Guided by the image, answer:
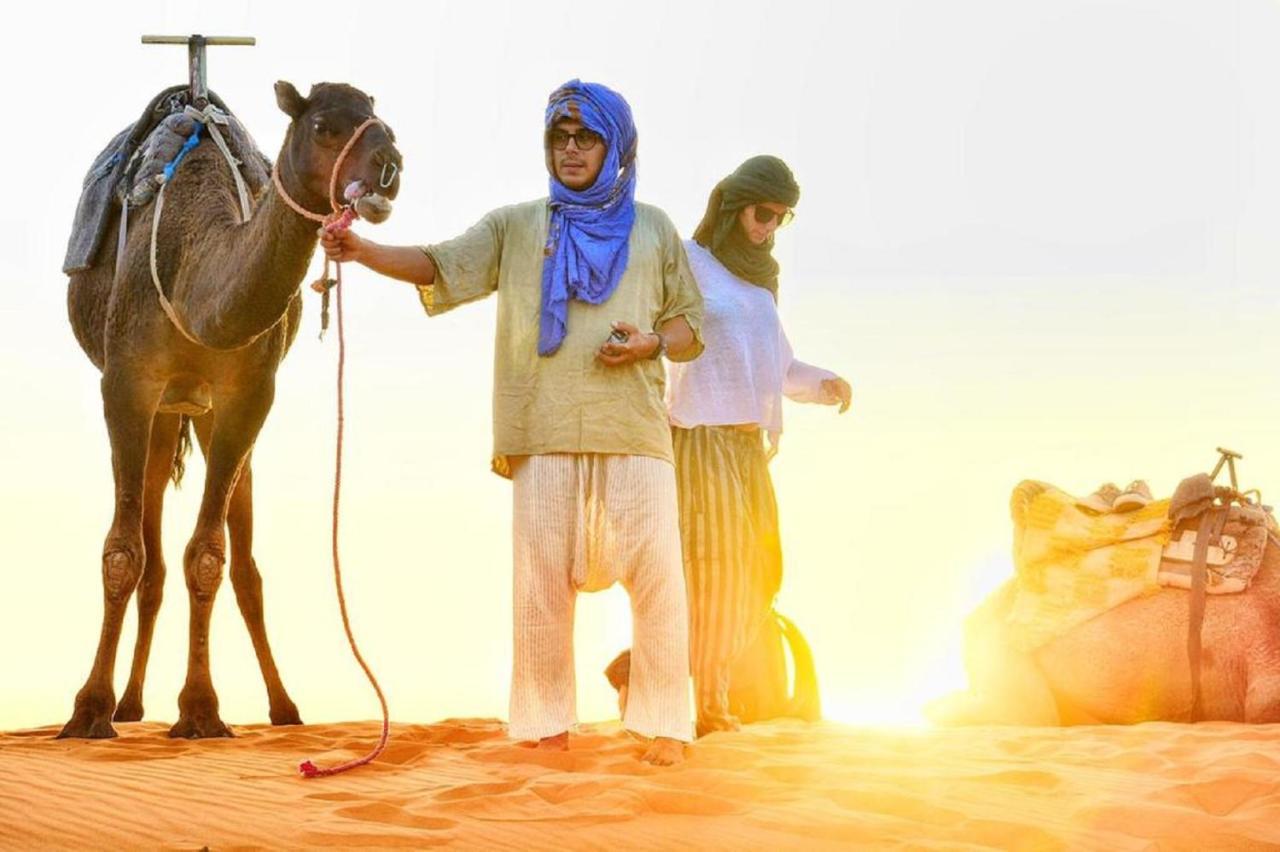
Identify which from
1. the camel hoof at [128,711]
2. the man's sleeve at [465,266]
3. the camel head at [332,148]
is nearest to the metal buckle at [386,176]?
the camel head at [332,148]

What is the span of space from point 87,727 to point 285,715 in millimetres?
1477

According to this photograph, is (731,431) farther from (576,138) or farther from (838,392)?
(576,138)

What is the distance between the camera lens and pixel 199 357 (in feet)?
27.3

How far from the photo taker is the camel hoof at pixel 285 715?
9.11 metres

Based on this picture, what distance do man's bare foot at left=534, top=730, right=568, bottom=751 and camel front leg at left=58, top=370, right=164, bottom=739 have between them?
2.58 metres

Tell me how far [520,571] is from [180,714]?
2.54 m

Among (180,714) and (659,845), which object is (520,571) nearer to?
(659,845)

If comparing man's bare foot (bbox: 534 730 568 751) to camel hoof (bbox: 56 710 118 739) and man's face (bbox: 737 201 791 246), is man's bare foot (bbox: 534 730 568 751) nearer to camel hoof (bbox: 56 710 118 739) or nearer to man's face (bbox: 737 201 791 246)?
camel hoof (bbox: 56 710 118 739)

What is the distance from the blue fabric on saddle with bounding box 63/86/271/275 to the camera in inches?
348

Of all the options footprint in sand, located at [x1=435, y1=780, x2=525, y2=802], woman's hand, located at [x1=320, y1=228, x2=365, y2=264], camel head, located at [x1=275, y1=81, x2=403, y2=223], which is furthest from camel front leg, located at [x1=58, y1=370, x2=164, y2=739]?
footprint in sand, located at [x1=435, y1=780, x2=525, y2=802]

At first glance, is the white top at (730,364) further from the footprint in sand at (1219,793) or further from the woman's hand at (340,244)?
the footprint in sand at (1219,793)

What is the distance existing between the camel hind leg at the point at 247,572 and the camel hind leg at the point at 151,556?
1.24 ft

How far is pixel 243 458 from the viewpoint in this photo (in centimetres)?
853

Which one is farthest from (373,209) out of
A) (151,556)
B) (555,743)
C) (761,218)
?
(151,556)
